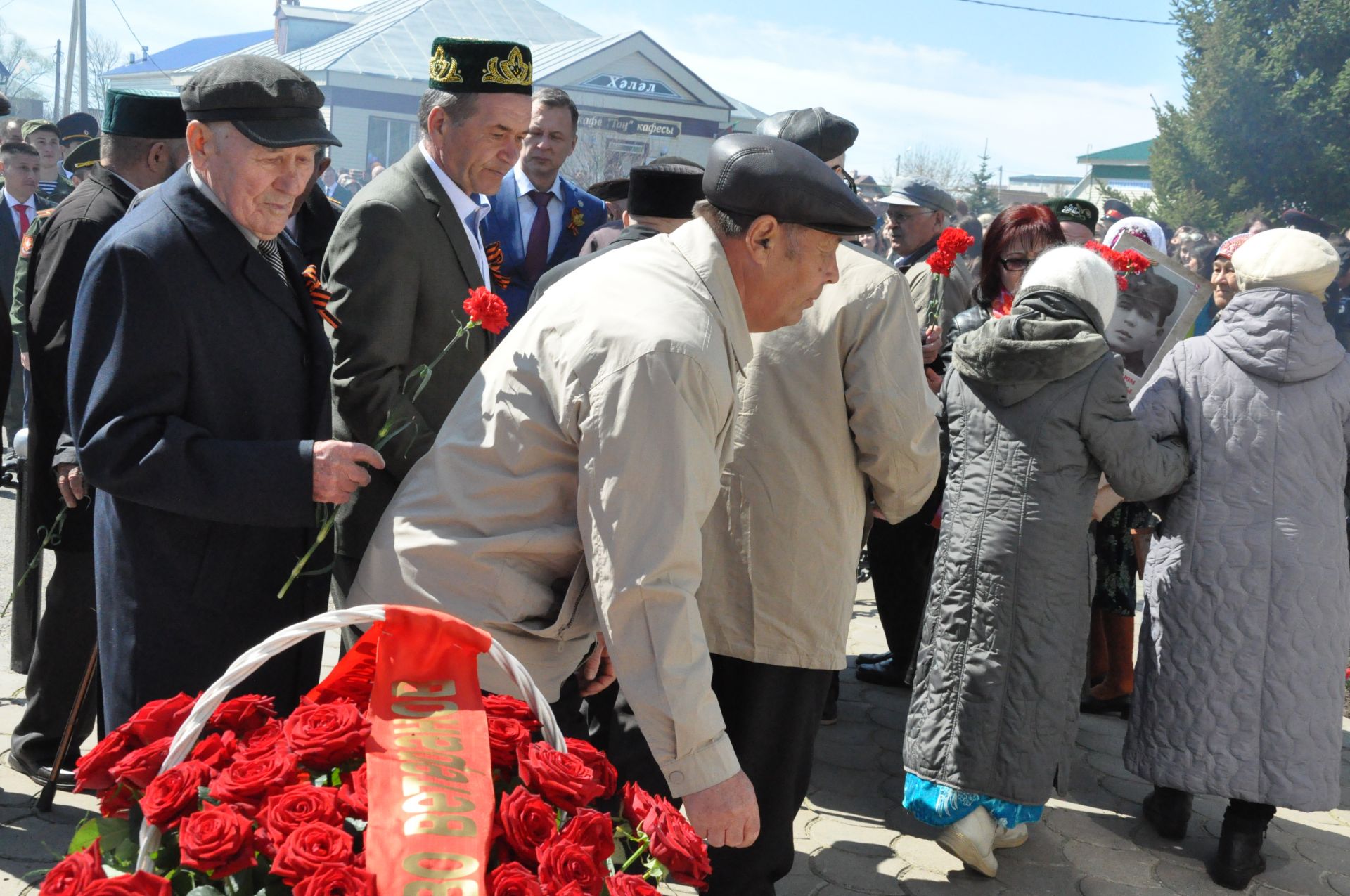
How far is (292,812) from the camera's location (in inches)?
54.5

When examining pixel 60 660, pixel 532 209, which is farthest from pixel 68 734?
pixel 532 209

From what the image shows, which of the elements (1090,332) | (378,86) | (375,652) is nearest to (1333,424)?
(1090,332)

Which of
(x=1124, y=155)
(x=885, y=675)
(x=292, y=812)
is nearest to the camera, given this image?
(x=292, y=812)

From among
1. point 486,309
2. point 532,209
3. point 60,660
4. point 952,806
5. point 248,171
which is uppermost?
point 532,209

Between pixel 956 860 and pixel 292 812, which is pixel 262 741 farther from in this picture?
pixel 956 860

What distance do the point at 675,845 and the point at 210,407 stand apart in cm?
128

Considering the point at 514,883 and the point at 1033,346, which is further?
the point at 1033,346

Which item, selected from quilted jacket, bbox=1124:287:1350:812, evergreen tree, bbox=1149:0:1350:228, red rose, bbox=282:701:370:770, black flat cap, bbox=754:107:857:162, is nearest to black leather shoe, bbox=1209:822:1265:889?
quilted jacket, bbox=1124:287:1350:812

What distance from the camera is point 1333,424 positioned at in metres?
3.86

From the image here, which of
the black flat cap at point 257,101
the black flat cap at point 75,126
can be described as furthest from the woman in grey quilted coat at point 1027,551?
the black flat cap at point 75,126

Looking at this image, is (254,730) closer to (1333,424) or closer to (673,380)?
(673,380)

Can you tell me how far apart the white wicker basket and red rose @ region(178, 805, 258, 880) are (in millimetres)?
54

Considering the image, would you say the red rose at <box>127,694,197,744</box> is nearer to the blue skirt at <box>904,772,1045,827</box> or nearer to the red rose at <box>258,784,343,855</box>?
the red rose at <box>258,784,343,855</box>

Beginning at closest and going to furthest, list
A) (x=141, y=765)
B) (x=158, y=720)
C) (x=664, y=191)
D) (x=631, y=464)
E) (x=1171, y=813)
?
(x=141, y=765)
(x=158, y=720)
(x=631, y=464)
(x=664, y=191)
(x=1171, y=813)
